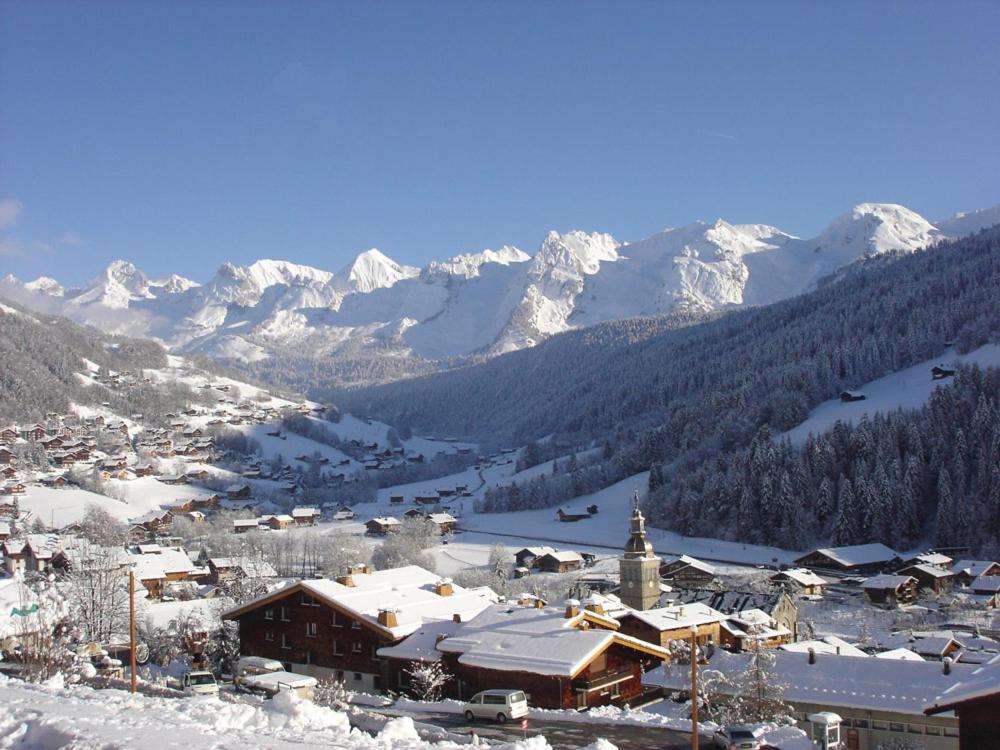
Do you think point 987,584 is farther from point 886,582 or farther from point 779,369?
point 779,369

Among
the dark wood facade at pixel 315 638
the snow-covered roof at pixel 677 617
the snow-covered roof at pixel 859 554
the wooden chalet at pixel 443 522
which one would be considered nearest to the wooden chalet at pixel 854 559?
the snow-covered roof at pixel 859 554

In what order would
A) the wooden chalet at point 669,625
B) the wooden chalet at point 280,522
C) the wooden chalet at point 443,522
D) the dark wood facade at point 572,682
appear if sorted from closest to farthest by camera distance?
the dark wood facade at point 572,682
the wooden chalet at point 669,625
the wooden chalet at point 443,522
the wooden chalet at point 280,522

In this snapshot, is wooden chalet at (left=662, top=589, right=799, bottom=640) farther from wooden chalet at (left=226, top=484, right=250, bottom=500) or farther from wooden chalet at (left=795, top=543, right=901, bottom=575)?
wooden chalet at (left=226, top=484, right=250, bottom=500)

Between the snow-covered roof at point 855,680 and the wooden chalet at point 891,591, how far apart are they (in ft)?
129

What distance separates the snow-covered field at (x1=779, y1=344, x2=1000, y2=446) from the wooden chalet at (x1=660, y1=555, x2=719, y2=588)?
35.4m

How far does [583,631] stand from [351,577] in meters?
13.1

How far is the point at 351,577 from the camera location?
1507 inches

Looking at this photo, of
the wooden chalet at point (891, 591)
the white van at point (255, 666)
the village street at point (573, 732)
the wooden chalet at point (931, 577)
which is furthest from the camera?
the wooden chalet at point (931, 577)

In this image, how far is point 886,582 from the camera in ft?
220

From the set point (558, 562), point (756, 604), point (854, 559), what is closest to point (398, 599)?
point (756, 604)

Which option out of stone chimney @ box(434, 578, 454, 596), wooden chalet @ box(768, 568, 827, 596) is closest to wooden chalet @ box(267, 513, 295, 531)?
A: wooden chalet @ box(768, 568, 827, 596)

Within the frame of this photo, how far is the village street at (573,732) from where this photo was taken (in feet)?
71.5

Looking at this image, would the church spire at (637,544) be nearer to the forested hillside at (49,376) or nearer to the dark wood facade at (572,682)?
the dark wood facade at (572,682)

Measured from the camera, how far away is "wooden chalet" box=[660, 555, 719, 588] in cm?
7338
